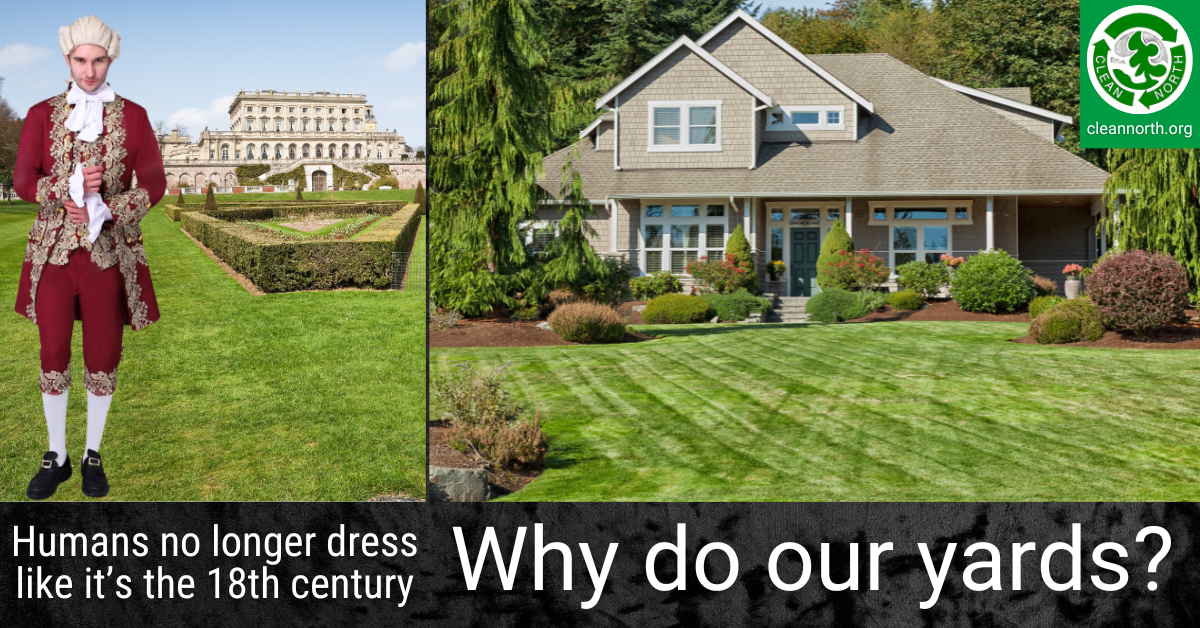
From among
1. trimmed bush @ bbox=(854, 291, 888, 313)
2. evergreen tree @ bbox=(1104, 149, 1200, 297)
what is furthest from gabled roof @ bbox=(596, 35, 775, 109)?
evergreen tree @ bbox=(1104, 149, 1200, 297)

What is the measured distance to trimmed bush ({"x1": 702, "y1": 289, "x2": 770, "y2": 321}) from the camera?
1739 centimetres

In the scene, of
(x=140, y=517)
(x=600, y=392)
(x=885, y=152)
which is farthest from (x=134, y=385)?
(x=885, y=152)

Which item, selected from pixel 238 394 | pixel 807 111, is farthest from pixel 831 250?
pixel 238 394

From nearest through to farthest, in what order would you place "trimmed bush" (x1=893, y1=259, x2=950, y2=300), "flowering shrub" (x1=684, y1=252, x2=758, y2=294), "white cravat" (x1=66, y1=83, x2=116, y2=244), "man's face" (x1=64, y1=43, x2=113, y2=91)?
"white cravat" (x1=66, y1=83, x2=116, y2=244)
"man's face" (x1=64, y1=43, x2=113, y2=91)
"trimmed bush" (x1=893, y1=259, x2=950, y2=300)
"flowering shrub" (x1=684, y1=252, x2=758, y2=294)

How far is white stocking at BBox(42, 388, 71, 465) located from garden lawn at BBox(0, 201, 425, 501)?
2.3 inches

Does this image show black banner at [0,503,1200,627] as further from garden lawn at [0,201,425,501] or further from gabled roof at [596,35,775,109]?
gabled roof at [596,35,775,109]

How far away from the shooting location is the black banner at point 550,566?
5.58m

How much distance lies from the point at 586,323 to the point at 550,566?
7.70 meters

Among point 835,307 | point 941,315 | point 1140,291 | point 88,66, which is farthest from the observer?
point 835,307

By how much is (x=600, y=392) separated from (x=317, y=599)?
5010 mm

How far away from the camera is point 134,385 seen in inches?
228

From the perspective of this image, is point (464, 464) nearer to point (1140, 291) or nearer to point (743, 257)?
point (1140, 291)

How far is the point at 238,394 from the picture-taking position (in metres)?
5.99

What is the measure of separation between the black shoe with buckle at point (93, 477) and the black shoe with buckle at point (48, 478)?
143 mm
